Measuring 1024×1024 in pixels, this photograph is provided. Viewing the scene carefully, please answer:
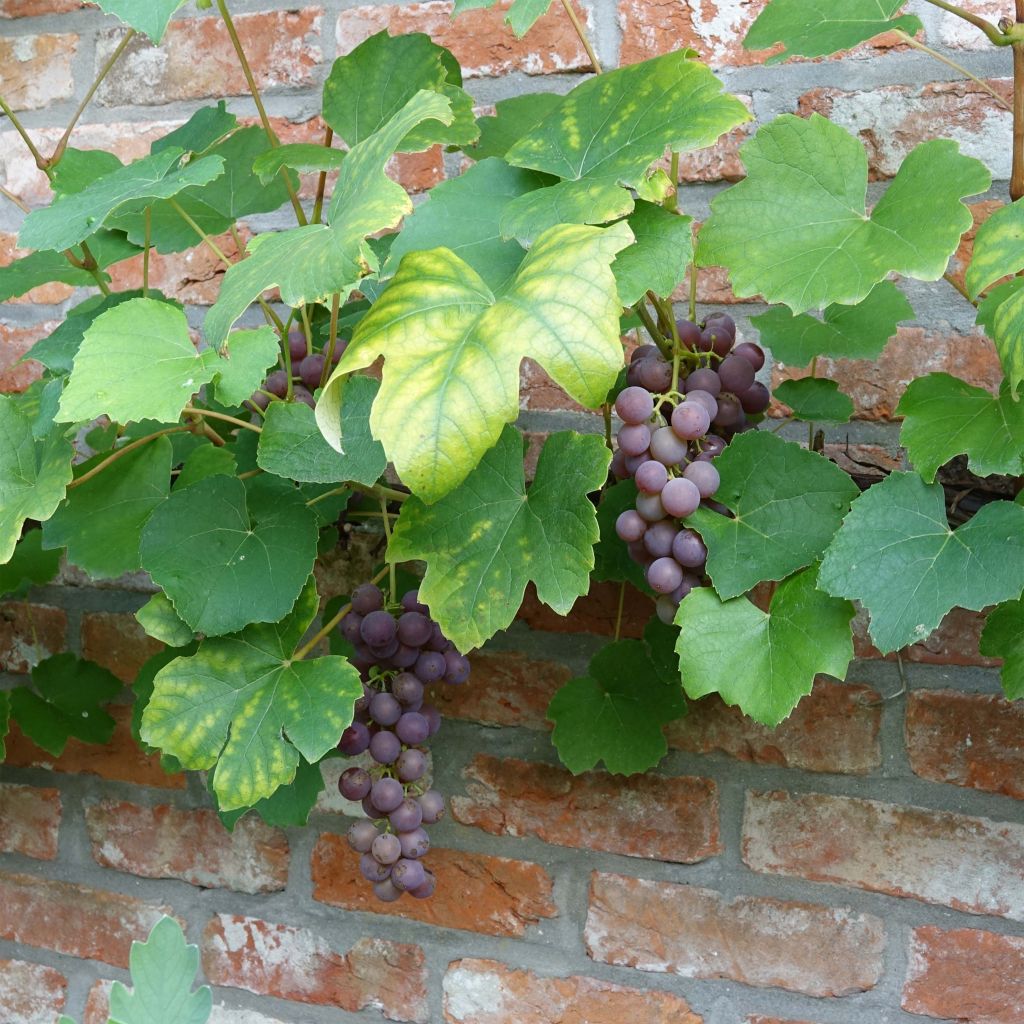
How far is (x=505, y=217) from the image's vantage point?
2.14ft

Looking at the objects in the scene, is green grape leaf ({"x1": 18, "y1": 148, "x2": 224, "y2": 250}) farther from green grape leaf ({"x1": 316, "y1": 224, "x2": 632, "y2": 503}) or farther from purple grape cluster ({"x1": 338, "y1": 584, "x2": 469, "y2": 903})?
purple grape cluster ({"x1": 338, "y1": 584, "x2": 469, "y2": 903})

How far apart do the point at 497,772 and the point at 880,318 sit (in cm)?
52

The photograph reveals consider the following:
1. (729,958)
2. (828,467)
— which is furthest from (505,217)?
(729,958)

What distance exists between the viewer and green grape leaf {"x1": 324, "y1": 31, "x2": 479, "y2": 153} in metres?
0.80

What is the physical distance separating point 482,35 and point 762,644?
0.64 metres

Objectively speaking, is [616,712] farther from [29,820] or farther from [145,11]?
[29,820]

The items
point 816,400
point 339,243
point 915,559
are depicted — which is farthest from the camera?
point 816,400

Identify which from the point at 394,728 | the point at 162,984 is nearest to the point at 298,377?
the point at 394,728

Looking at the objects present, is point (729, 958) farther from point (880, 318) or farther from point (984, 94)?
point (984, 94)

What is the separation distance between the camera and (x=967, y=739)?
857mm

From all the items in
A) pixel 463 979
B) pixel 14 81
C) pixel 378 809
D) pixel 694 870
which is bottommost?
pixel 463 979

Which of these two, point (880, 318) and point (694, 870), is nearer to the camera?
point (880, 318)

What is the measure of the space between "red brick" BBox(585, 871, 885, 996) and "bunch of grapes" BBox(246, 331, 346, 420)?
498 millimetres

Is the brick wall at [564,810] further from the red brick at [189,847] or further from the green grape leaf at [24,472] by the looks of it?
the green grape leaf at [24,472]
